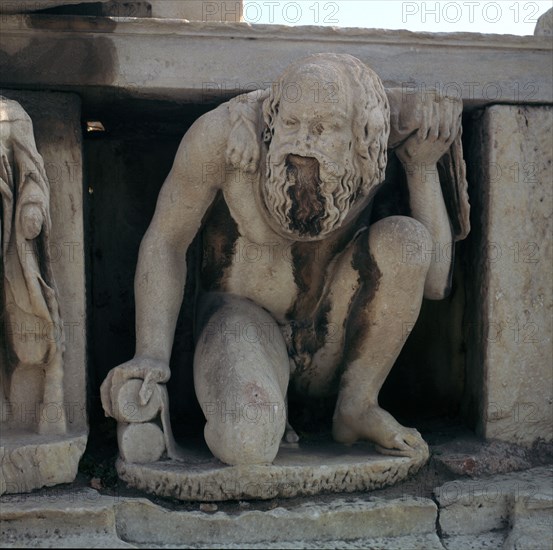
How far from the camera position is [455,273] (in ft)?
16.6

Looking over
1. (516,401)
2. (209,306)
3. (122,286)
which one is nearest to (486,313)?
(516,401)

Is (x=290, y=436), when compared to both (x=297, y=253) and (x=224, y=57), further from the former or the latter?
(x=224, y=57)

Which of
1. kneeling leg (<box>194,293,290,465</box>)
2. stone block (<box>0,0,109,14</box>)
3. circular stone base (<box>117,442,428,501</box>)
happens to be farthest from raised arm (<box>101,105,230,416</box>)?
stone block (<box>0,0,109,14</box>)

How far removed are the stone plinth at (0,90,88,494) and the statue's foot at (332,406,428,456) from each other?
99 cm

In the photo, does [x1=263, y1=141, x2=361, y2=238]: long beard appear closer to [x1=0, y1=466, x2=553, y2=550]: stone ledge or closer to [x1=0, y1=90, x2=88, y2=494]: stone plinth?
[x1=0, y1=90, x2=88, y2=494]: stone plinth

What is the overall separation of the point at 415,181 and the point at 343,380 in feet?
2.71

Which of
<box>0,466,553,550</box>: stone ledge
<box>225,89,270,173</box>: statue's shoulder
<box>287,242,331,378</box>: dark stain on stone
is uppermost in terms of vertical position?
<box>225,89,270,173</box>: statue's shoulder

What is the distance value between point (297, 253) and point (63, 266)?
0.89m

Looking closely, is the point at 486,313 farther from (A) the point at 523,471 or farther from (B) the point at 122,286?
(B) the point at 122,286

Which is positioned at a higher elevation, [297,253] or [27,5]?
[27,5]

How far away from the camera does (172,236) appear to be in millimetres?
4516

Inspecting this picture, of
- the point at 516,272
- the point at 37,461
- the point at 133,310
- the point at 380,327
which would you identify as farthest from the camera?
the point at 133,310

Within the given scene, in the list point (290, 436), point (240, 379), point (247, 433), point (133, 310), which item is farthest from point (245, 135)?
point (133, 310)

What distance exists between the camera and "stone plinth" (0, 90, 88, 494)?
4457 millimetres
